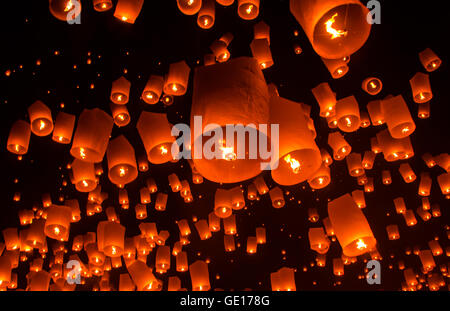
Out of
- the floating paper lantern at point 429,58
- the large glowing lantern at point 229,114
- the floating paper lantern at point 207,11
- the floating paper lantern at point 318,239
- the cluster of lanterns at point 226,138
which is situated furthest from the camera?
the floating paper lantern at point 318,239

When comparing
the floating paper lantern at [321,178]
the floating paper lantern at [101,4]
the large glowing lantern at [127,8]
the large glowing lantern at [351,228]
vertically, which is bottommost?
the large glowing lantern at [351,228]

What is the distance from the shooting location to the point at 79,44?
4.18 m

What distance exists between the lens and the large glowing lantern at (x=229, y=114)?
1.52 meters

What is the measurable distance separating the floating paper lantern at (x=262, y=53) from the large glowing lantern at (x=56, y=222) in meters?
2.30

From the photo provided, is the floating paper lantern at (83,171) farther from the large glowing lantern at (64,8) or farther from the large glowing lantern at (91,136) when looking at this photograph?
the large glowing lantern at (64,8)

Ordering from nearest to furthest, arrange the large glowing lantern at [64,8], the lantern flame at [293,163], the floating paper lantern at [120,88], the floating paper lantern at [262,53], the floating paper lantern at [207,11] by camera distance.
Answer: the lantern flame at [293,163] → the large glowing lantern at [64,8] → the floating paper lantern at [207,11] → the floating paper lantern at [262,53] → the floating paper lantern at [120,88]

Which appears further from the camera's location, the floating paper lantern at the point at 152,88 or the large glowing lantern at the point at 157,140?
the floating paper lantern at the point at 152,88

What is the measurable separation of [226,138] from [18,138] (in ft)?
9.31

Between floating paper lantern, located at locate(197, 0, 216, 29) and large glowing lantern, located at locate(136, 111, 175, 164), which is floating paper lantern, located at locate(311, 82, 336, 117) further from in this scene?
large glowing lantern, located at locate(136, 111, 175, 164)

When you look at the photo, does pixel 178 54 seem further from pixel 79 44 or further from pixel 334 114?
pixel 334 114

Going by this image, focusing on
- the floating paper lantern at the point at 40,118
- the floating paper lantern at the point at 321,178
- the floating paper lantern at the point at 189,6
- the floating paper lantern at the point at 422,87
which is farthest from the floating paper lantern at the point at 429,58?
the floating paper lantern at the point at 40,118

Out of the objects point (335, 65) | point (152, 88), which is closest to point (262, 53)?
point (335, 65)

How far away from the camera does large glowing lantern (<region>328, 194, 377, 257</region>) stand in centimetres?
242

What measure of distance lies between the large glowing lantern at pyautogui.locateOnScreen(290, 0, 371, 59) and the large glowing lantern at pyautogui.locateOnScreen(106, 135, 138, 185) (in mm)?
1687
